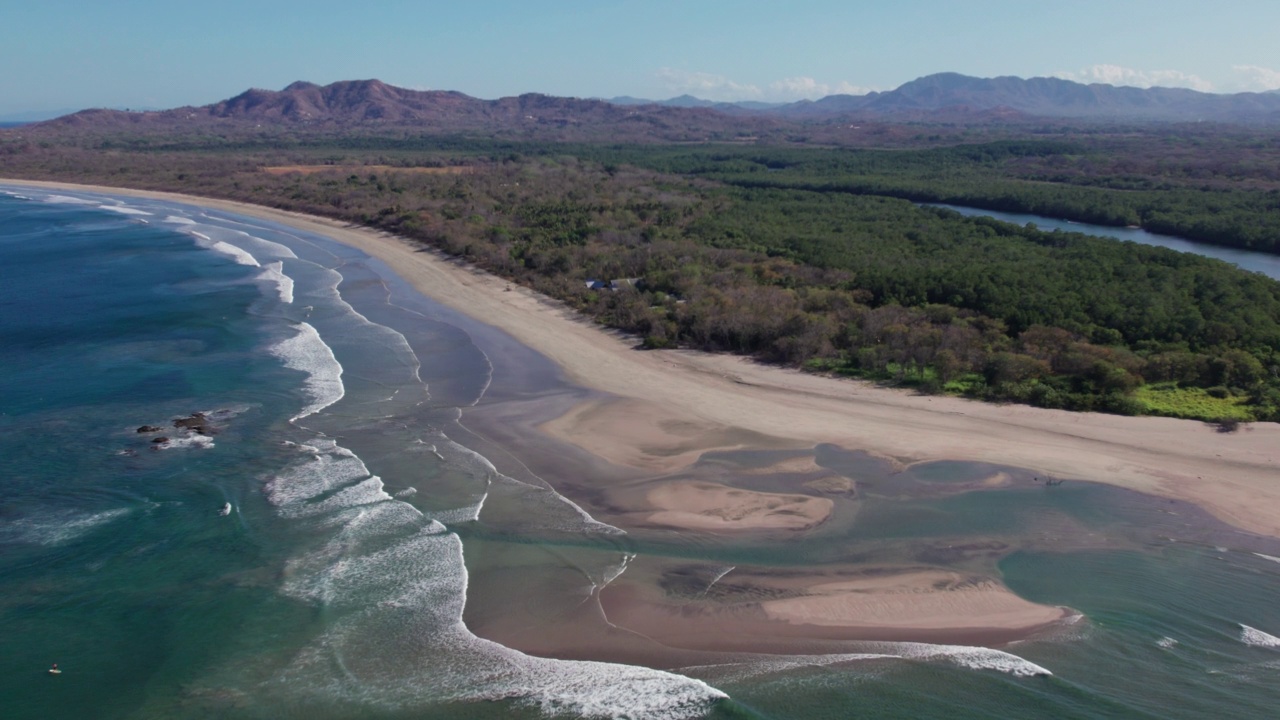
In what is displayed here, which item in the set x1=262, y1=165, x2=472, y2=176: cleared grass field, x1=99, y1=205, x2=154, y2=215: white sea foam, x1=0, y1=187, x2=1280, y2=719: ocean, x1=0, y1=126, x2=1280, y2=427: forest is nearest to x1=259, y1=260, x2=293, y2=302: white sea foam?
x1=0, y1=126, x2=1280, y2=427: forest

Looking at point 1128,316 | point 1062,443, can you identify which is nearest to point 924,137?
point 1128,316

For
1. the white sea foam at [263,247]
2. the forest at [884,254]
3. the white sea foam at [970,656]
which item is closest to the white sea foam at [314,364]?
the forest at [884,254]

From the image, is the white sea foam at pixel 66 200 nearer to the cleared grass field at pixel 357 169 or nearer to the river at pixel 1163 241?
the cleared grass field at pixel 357 169

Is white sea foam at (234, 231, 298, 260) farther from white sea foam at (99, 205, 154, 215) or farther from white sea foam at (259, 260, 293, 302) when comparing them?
white sea foam at (99, 205, 154, 215)

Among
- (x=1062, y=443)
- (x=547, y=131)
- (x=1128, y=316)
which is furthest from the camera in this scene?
(x=547, y=131)

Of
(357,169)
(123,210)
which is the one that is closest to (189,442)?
(123,210)

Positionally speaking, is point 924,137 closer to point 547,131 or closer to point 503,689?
point 547,131
